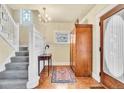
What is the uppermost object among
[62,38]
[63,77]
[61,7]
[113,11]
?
[61,7]

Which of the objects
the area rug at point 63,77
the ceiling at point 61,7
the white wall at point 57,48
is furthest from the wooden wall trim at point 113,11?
the white wall at point 57,48

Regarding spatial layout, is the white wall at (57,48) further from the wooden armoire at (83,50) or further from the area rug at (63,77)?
the wooden armoire at (83,50)

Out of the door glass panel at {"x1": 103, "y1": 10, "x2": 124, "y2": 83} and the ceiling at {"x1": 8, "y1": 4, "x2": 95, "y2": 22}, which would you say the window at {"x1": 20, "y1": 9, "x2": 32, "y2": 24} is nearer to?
the ceiling at {"x1": 8, "y1": 4, "x2": 95, "y2": 22}

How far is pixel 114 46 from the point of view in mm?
3799

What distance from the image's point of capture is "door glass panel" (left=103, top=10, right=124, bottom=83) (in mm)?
3401

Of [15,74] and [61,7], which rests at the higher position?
[61,7]

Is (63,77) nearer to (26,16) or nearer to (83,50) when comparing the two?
(83,50)

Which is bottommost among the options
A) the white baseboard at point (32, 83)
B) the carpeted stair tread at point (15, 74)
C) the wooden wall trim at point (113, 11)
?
the white baseboard at point (32, 83)

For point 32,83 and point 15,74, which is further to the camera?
point 15,74

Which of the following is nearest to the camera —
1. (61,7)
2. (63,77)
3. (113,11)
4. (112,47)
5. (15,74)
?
(113,11)

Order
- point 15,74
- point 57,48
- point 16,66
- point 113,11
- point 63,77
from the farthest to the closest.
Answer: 1. point 57,48
2. point 63,77
3. point 16,66
4. point 15,74
5. point 113,11

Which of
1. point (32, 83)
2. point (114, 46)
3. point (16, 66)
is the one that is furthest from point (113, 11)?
point (16, 66)

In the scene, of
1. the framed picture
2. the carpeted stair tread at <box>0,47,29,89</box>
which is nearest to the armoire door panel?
the carpeted stair tread at <box>0,47,29,89</box>

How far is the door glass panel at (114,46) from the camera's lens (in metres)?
3.40
